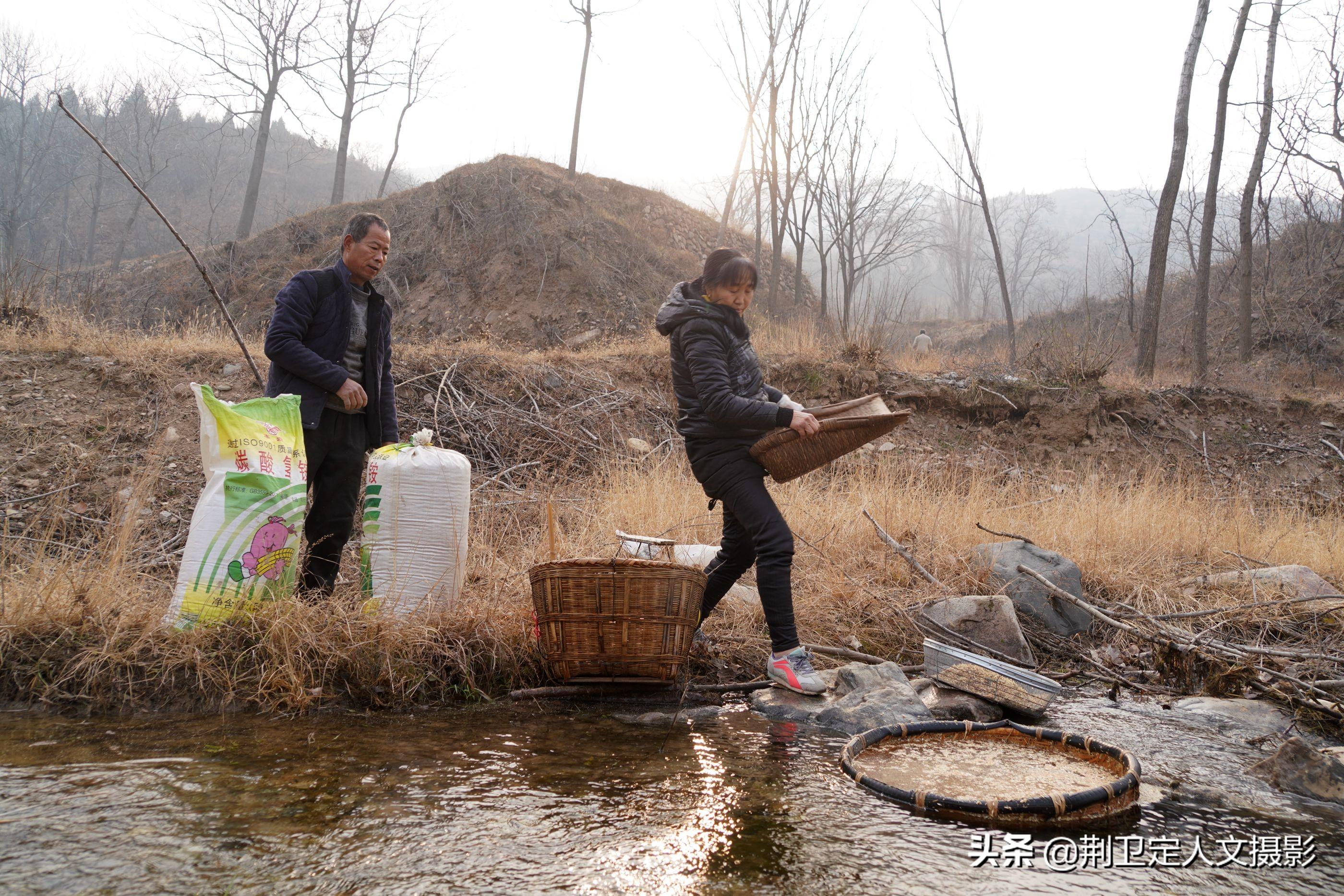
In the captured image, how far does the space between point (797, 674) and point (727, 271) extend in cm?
183

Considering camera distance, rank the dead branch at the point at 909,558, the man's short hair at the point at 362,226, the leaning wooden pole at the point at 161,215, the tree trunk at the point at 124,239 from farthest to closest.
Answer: the tree trunk at the point at 124,239 < the dead branch at the point at 909,558 < the man's short hair at the point at 362,226 < the leaning wooden pole at the point at 161,215

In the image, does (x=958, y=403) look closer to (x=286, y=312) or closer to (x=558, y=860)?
(x=286, y=312)

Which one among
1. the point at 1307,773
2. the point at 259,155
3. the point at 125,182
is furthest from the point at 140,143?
the point at 1307,773

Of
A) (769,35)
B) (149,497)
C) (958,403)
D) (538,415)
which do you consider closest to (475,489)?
(538,415)

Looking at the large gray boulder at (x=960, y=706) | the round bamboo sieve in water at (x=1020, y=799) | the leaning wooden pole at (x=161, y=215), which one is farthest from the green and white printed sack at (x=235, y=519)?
the large gray boulder at (x=960, y=706)

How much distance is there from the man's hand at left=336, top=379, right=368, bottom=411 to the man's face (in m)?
0.56

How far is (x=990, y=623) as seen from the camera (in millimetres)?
4656

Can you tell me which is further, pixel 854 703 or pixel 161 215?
pixel 161 215

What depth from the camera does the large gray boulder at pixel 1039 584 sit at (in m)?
5.14

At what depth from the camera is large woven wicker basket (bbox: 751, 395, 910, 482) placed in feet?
11.5

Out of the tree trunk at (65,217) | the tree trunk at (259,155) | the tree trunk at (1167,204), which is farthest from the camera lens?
the tree trunk at (65,217)

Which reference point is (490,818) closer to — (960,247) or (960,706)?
(960,706)

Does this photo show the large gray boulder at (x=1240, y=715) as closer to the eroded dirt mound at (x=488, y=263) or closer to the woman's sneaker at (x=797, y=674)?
the woman's sneaker at (x=797, y=674)

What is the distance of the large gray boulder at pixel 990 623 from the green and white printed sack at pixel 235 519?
354 cm
